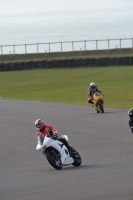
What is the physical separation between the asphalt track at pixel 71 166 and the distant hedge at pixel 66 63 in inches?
1000

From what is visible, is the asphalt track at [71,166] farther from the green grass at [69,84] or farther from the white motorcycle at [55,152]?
the green grass at [69,84]

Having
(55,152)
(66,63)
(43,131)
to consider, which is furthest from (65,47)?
(55,152)

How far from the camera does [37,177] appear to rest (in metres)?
11.5

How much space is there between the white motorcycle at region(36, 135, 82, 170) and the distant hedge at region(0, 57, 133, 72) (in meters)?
39.5

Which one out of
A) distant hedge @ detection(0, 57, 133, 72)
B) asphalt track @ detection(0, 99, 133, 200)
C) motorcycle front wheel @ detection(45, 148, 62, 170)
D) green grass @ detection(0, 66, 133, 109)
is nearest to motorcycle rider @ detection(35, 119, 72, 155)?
motorcycle front wheel @ detection(45, 148, 62, 170)

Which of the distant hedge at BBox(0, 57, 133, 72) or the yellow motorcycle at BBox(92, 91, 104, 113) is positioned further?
the distant hedge at BBox(0, 57, 133, 72)

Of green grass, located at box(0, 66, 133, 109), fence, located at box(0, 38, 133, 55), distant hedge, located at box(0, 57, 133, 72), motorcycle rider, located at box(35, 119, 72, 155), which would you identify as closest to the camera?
motorcycle rider, located at box(35, 119, 72, 155)

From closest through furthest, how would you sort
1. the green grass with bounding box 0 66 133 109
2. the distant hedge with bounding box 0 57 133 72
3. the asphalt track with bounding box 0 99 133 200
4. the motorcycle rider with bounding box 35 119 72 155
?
the asphalt track with bounding box 0 99 133 200, the motorcycle rider with bounding box 35 119 72 155, the green grass with bounding box 0 66 133 109, the distant hedge with bounding box 0 57 133 72

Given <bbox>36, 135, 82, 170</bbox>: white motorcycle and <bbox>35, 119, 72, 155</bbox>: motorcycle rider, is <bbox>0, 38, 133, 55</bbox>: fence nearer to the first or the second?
<bbox>35, 119, 72, 155</bbox>: motorcycle rider

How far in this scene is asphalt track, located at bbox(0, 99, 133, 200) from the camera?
31.5 feet

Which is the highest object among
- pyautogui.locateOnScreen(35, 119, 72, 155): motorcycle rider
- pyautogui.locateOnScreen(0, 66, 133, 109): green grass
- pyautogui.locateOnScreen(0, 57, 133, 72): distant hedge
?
pyautogui.locateOnScreen(35, 119, 72, 155): motorcycle rider

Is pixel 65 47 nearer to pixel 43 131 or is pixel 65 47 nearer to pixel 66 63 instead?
pixel 66 63

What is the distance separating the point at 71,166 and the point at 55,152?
68 cm

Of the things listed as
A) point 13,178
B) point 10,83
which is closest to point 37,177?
point 13,178
